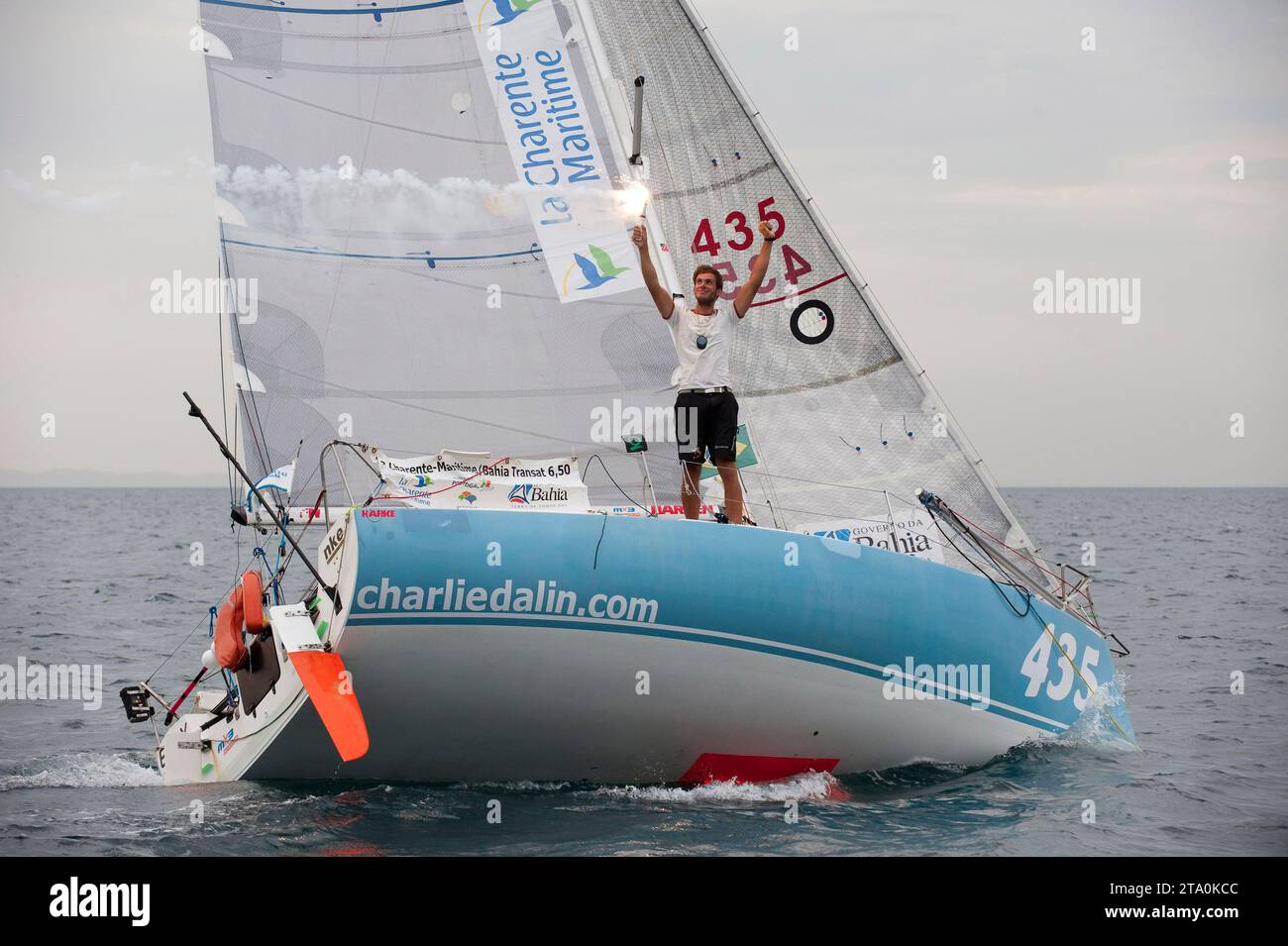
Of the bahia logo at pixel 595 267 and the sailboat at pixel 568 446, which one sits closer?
the sailboat at pixel 568 446

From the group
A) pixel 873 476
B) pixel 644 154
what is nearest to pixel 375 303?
pixel 644 154

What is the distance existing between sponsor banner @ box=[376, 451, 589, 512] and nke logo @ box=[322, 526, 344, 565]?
310 mm

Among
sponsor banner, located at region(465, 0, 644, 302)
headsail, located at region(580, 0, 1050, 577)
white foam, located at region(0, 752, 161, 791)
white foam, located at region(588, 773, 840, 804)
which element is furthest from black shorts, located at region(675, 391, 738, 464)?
white foam, located at region(0, 752, 161, 791)

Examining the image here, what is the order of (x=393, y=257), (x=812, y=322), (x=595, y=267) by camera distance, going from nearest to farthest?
(x=595, y=267) < (x=393, y=257) < (x=812, y=322)

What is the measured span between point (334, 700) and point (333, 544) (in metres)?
0.99

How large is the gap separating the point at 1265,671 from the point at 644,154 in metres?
7.92

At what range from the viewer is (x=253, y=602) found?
25.1ft

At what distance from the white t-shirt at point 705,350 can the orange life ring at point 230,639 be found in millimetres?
2769

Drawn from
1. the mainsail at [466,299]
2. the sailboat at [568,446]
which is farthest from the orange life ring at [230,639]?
the mainsail at [466,299]

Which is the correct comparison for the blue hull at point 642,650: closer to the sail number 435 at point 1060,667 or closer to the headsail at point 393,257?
the sail number 435 at point 1060,667

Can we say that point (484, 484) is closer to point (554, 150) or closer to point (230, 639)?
point (230, 639)

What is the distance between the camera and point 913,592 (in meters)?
7.27

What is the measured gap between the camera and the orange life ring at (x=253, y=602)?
7.62 metres

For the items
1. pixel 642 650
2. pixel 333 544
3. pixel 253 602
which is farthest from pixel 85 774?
pixel 642 650
